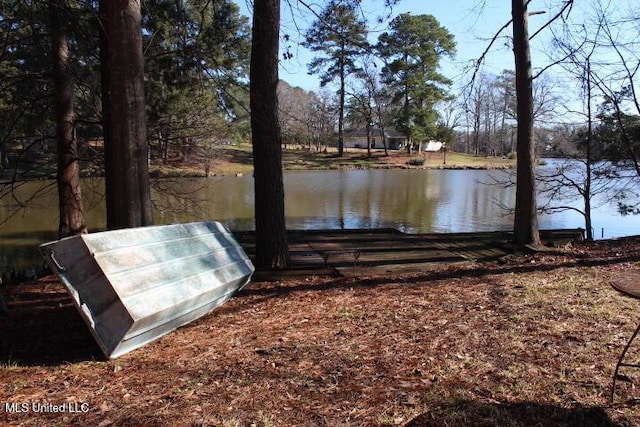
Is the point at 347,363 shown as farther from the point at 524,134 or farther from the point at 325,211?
the point at 325,211

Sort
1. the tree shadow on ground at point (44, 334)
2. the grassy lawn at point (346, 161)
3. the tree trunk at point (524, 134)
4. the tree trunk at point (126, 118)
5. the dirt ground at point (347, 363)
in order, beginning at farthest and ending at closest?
the grassy lawn at point (346, 161) < the tree trunk at point (524, 134) < the tree trunk at point (126, 118) < the tree shadow on ground at point (44, 334) < the dirt ground at point (347, 363)

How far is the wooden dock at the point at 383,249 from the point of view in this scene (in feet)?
21.3

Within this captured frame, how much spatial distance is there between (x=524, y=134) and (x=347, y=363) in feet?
19.1

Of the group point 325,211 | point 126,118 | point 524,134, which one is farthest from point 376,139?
point 126,118

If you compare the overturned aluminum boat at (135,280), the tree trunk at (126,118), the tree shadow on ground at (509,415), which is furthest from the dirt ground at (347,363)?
the tree trunk at (126,118)

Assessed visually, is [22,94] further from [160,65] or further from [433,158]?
[433,158]

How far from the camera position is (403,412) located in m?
2.80

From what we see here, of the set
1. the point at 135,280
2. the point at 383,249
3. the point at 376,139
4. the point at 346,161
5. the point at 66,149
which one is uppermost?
the point at 376,139

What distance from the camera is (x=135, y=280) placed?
3.57 meters

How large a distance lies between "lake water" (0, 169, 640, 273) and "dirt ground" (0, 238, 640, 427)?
20.4ft

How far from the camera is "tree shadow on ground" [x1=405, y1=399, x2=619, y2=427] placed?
269 centimetres

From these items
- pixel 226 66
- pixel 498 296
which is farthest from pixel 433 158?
pixel 498 296

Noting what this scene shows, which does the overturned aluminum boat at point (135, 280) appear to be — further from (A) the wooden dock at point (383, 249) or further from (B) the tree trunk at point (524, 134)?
(B) the tree trunk at point (524, 134)

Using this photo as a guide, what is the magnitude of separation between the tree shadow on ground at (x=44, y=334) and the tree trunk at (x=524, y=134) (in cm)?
638
